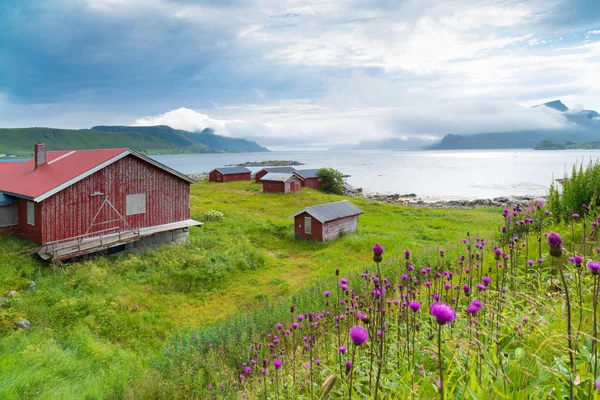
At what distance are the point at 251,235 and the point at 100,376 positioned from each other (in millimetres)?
18901

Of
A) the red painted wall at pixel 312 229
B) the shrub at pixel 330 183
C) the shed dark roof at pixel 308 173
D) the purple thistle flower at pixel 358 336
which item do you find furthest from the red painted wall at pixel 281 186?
the purple thistle flower at pixel 358 336

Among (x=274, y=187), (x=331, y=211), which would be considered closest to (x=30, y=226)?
(x=331, y=211)

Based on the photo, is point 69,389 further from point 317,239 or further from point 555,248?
point 317,239

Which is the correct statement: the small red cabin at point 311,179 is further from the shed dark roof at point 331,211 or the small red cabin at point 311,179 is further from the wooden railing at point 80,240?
the wooden railing at point 80,240

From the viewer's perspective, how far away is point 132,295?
14773mm

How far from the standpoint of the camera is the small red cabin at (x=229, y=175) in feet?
249

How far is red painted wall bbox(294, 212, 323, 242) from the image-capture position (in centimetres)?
2652

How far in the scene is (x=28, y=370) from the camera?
25.3ft

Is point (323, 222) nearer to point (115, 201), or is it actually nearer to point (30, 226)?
point (115, 201)

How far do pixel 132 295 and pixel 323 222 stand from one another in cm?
1450

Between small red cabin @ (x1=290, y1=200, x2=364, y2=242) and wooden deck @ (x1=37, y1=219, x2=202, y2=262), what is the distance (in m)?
9.69

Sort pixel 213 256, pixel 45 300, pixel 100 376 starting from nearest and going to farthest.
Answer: pixel 100 376 → pixel 45 300 → pixel 213 256

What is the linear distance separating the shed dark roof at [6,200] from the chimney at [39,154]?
2.97 m

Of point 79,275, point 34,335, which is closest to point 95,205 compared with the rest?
point 79,275
